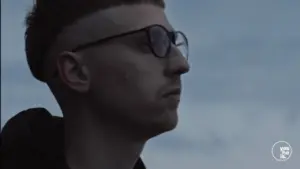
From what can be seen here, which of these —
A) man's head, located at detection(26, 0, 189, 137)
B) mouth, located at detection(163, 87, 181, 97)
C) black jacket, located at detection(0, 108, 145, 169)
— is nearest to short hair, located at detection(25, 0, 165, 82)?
man's head, located at detection(26, 0, 189, 137)

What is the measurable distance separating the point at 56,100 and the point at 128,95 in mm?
252

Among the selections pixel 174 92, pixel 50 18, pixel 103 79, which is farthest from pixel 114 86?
pixel 50 18

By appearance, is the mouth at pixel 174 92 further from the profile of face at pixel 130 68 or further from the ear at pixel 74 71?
the ear at pixel 74 71

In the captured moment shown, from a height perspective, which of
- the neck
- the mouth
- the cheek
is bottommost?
the neck

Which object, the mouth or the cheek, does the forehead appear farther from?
the mouth

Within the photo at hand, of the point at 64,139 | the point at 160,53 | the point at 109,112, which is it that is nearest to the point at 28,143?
the point at 64,139

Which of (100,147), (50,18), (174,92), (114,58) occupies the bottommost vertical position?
(100,147)

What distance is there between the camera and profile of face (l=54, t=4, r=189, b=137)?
2205 millimetres

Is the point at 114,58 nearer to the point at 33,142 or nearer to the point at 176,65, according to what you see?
the point at 176,65

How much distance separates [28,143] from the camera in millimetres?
2303

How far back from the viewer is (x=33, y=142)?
7.57ft

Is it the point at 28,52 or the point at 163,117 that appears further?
the point at 28,52

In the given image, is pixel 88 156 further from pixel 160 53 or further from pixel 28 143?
pixel 160 53

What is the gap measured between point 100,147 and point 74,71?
20 cm
